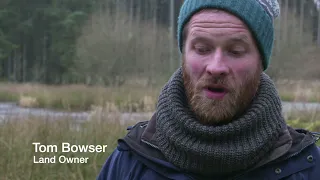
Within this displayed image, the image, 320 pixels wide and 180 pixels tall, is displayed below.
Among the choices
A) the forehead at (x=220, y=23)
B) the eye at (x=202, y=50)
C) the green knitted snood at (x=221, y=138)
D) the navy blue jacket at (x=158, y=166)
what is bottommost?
the navy blue jacket at (x=158, y=166)

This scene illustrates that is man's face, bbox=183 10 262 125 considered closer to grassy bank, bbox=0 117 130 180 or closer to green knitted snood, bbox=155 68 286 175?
green knitted snood, bbox=155 68 286 175

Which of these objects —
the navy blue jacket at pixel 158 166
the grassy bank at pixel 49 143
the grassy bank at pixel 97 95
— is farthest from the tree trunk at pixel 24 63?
the navy blue jacket at pixel 158 166

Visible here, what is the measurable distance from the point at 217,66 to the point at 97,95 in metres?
5.59

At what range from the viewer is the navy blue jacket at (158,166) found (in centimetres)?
117

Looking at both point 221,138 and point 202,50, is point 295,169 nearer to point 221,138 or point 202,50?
point 221,138

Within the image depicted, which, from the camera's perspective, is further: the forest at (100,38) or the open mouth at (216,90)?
the forest at (100,38)

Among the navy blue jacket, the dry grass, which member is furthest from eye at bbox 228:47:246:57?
the dry grass

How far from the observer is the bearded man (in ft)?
3.81

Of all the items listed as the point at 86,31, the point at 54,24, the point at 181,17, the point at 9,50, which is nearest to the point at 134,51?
the point at 86,31

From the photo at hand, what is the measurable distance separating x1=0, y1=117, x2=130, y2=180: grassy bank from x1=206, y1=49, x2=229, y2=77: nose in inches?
96.3

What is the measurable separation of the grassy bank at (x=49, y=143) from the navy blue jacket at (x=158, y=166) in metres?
Answer: 2.19

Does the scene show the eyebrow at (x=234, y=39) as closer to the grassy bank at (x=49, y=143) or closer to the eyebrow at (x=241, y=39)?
the eyebrow at (x=241, y=39)

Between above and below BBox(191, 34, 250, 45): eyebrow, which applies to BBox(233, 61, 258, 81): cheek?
below

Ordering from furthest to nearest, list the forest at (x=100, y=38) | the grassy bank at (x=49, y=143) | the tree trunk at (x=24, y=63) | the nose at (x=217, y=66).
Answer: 1. the tree trunk at (x=24, y=63)
2. the forest at (x=100, y=38)
3. the grassy bank at (x=49, y=143)
4. the nose at (x=217, y=66)
